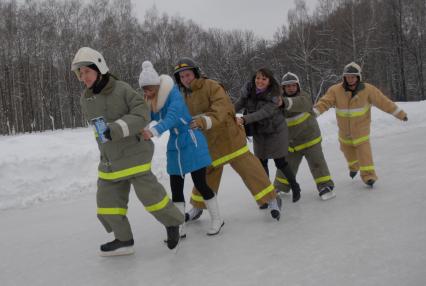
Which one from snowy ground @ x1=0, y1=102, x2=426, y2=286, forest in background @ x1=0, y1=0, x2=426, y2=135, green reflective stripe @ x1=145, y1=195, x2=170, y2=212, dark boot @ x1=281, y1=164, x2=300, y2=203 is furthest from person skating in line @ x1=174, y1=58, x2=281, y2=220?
forest in background @ x1=0, y1=0, x2=426, y2=135

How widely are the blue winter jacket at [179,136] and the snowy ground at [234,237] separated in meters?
0.64

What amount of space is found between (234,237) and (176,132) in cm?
97

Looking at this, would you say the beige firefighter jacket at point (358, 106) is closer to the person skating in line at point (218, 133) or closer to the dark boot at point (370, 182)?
the dark boot at point (370, 182)

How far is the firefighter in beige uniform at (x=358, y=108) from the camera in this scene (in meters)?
4.59

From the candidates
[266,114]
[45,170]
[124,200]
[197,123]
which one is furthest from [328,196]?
[45,170]

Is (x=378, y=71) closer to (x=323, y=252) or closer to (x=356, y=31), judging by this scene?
(x=356, y=31)

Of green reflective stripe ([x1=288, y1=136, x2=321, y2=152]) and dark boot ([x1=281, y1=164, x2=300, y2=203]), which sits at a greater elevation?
green reflective stripe ([x1=288, y1=136, x2=321, y2=152])

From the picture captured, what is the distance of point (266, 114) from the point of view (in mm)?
3754

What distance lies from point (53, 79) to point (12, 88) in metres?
2.93

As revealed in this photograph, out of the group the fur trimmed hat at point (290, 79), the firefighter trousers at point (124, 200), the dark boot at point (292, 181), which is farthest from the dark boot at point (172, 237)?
the fur trimmed hat at point (290, 79)

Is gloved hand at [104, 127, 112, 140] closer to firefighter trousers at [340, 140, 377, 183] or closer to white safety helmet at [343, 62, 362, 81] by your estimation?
white safety helmet at [343, 62, 362, 81]

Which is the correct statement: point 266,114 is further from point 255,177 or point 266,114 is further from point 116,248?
point 116,248

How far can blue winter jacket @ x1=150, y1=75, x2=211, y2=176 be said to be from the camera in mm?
3139

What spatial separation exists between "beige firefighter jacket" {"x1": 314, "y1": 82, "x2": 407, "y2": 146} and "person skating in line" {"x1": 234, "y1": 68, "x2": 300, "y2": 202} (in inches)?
33.3
